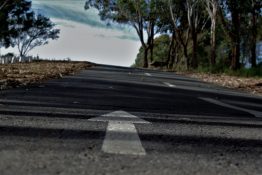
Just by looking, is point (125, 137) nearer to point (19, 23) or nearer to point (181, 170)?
point (181, 170)

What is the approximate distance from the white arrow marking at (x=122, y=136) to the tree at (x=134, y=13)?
40.5 meters

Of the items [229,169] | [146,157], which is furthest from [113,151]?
[229,169]

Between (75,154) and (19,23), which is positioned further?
(19,23)

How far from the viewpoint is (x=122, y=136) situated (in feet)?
14.9

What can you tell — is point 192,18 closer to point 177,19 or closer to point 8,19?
point 177,19

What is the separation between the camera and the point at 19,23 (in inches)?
2486

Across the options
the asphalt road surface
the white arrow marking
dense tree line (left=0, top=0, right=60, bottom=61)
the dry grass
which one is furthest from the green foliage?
the white arrow marking

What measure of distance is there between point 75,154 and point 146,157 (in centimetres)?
52

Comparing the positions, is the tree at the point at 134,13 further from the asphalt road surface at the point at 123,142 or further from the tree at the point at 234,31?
the asphalt road surface at the point at 123,142

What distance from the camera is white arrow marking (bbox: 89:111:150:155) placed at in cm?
391

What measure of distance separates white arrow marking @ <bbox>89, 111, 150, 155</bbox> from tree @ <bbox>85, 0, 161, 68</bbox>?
4055 centimetres

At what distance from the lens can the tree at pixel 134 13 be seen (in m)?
47.4

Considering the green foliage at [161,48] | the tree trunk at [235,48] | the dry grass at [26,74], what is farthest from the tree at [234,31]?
the green foliage at [161,48]

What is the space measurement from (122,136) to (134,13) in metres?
46.8
